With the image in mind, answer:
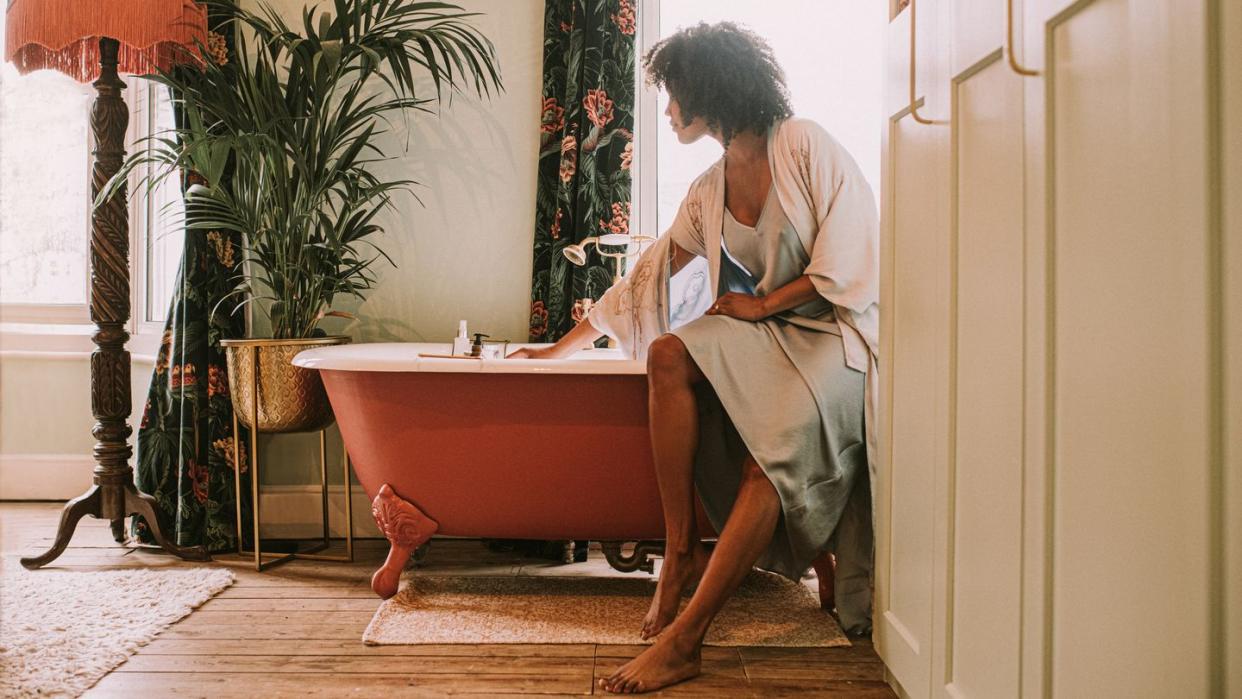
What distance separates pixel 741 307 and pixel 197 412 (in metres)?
1.67

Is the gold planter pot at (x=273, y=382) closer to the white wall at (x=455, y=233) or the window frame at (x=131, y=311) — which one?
the white wall at (x=455, y=233)

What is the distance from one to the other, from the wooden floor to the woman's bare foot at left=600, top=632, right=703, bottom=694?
0.03 metres

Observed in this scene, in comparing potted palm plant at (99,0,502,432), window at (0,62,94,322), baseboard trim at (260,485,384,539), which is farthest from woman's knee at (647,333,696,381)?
window at (0,62,94,322)

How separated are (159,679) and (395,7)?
5.96ft

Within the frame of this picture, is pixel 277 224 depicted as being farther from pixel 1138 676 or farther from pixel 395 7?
pixel 1138 676

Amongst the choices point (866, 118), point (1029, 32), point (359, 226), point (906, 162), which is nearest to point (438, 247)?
point (359, 226)

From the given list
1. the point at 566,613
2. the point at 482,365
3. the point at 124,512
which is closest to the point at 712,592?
the point at 566,613

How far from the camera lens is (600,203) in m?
2.56

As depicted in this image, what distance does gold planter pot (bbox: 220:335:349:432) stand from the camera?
227 cm

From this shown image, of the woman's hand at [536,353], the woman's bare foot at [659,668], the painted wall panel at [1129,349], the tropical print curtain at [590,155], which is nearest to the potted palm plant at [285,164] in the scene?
the tropical print curtain at [590,155]

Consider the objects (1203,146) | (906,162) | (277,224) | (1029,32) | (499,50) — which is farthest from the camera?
(499,50)

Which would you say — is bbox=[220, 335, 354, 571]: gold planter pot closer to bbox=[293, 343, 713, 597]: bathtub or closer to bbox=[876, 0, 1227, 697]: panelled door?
bbox=[293, 343, 713, 597]: bathtub

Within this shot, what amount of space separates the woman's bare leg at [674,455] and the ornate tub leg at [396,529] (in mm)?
601

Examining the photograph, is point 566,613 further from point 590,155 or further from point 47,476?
point 47,476
